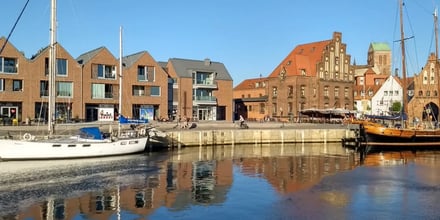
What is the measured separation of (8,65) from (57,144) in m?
27.4

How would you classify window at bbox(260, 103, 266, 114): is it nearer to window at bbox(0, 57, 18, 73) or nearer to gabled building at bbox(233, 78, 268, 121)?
gabled building at bbox(233, 78, 268, 121)

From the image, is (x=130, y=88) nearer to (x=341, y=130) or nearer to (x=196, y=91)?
(x=196, y=91)

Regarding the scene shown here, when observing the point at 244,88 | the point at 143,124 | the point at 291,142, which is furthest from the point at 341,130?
the point at 244,88

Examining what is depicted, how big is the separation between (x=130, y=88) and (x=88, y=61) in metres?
7.15

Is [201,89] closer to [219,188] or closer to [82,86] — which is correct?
[82,86]

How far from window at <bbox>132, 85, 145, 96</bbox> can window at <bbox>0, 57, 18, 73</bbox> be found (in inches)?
653

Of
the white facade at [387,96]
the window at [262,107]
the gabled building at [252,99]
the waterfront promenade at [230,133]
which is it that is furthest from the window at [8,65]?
the white facade at [387,96]

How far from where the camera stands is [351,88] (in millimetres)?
86312

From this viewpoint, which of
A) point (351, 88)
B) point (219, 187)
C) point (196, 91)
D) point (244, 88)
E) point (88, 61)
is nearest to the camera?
point (219, 187)

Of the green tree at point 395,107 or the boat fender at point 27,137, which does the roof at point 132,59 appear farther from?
the green tree at point 395,107

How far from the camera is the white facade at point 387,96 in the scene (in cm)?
9400

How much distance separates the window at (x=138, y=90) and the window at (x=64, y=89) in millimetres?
9490

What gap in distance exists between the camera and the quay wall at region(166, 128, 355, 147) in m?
47.7

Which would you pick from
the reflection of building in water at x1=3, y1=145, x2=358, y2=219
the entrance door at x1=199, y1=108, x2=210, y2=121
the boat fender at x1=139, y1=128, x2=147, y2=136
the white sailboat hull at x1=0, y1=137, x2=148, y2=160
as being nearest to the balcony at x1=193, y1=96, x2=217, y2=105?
the entrance door at x1=199, y1=108, x2=210, y2=121
